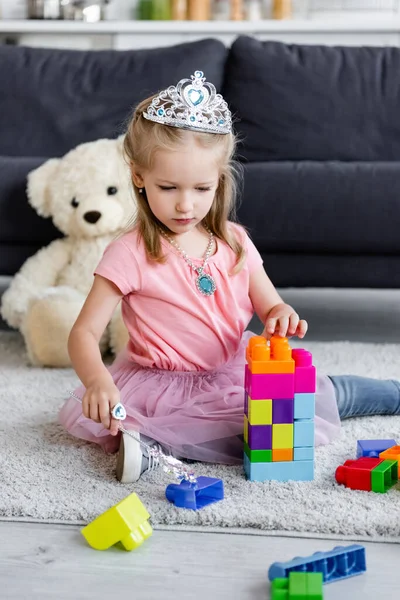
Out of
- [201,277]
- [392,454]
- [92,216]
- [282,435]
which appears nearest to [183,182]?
[201,277]

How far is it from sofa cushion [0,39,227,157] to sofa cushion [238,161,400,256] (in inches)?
22.3

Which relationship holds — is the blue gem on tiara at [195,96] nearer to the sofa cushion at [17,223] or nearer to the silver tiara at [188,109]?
the silver tiara at [188,109]

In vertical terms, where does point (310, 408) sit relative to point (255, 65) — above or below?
below

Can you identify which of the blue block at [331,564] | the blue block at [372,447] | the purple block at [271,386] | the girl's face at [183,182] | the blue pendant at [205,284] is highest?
the girl's face at [183,182]

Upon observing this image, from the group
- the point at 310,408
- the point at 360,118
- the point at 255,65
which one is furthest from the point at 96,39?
the point at 310,408

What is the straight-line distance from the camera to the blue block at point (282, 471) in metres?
1.21

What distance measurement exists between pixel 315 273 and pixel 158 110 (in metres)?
0.88

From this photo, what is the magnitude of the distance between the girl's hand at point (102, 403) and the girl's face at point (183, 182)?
29 cm

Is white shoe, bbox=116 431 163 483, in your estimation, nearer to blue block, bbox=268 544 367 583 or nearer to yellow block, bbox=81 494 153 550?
yellow block, bbox=81 494 153 550

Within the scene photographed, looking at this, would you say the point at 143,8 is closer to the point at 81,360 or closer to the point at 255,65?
the point at 255,65

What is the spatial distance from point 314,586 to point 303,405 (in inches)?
14.3

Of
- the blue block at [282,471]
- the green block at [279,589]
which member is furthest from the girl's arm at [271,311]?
the green block at [279,589]

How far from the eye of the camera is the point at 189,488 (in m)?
1.11

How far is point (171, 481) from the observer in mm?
1220
